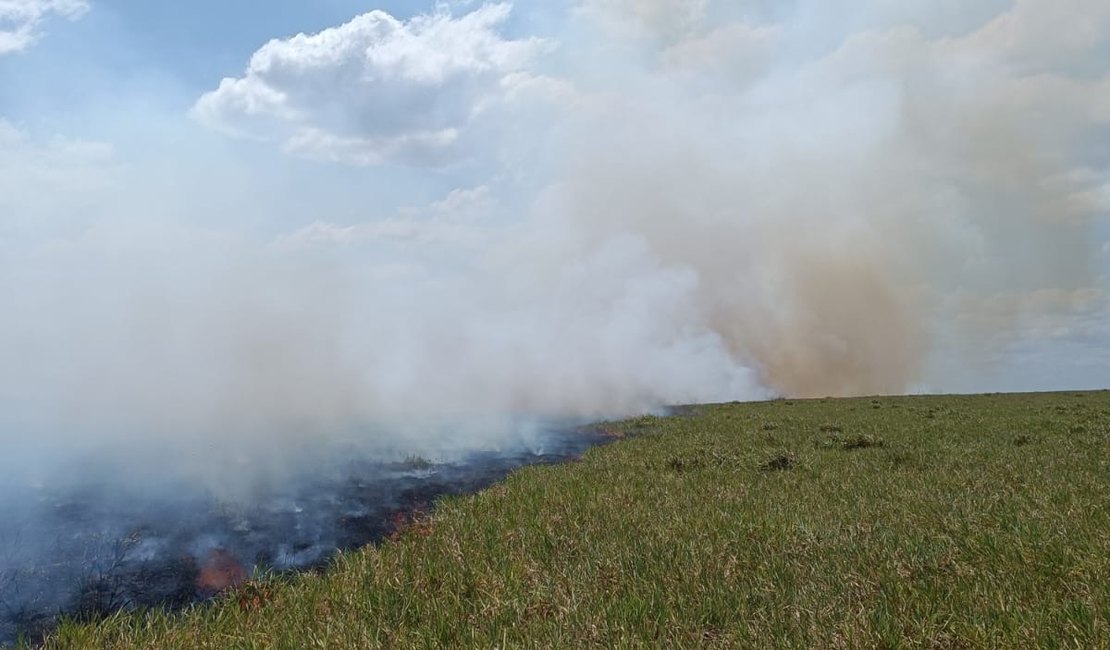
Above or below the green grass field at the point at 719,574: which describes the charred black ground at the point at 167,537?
below

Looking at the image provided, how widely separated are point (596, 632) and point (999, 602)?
13.8 ft

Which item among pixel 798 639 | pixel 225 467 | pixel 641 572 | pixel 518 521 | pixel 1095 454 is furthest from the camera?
pixel 225 467

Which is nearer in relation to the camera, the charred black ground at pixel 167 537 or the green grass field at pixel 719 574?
the green grass field at pixel 719 574

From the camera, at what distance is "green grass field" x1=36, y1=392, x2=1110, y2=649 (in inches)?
249

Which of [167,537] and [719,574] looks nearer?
[719,574]

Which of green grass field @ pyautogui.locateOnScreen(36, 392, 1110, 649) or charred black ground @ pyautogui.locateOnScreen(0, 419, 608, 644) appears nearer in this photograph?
green grass field @ pyautogui.locateOnScreen(36, 392, 1110, 649)

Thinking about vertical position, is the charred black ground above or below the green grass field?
below

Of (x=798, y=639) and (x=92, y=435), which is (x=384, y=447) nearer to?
(x=92, y=435)

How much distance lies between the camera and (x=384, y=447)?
1065 inches

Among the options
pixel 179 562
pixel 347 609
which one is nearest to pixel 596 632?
pixel 347 609

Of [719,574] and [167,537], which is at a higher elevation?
[719,574]

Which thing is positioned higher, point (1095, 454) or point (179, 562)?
point (1095, 454)

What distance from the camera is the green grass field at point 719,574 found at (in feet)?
20.7

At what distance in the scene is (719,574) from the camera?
26.7ft
